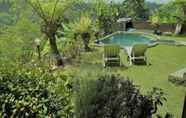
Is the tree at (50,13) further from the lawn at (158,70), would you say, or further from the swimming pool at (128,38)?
the swimming pool at (128,38)

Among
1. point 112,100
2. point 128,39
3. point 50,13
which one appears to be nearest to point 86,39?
point 50,13

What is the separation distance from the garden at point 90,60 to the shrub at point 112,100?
0.01 metres

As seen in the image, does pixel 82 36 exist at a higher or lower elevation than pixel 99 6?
lower

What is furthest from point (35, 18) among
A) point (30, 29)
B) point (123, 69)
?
point (123, 69)

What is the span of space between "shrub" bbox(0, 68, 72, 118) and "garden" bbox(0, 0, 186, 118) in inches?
0.5

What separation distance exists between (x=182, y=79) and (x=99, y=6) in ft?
29.3

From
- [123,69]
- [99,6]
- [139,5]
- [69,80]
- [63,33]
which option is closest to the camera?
[69,80]

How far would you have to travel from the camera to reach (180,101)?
20.3ft

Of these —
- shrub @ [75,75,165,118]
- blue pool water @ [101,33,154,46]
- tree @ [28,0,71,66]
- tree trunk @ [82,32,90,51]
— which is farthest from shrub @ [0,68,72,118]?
blue pool water @ [101,33,154,46]

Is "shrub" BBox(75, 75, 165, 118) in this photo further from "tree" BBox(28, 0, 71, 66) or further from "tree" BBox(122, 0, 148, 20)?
"tree" BBox(122, 0, 148, 20)

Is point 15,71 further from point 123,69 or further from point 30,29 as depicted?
point 30,29

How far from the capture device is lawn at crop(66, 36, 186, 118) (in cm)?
562

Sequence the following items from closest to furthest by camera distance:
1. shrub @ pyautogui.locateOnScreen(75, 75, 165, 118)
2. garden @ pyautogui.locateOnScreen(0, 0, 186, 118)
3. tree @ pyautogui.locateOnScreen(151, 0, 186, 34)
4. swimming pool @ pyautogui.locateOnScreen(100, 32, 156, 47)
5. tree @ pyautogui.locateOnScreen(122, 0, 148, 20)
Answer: shrub @ pyautogui.locateOnScreen(75, 75, 165, 118), garden @ pyautogui.locateOnScreen(0, 0, 186, 118), swimming pool @ pyautogui.locateOnScreen(100, 32, 156, 47), tree @ pyautogui.locateOnScreen(151, 0, 186, 34), tree @ pyautogui.locateOnScreen(122, 0, 148, 20)

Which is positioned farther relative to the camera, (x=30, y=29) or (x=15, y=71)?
(x=30, y=29)
